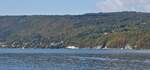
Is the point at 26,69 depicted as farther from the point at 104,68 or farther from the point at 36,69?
the point at 104,68

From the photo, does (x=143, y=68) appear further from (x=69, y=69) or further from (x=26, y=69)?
(x=26, y=69)

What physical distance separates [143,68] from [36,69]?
726 inches

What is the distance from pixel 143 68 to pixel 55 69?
15188mm

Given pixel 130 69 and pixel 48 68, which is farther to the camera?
pixel 48 68

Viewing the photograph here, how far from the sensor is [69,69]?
97.4 m

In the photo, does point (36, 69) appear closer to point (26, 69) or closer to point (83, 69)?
point (26, 69)

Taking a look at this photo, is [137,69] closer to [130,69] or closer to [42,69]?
[130,69]

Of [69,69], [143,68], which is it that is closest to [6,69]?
[69,69]

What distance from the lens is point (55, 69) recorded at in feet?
319

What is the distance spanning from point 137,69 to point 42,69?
16384 millimetres

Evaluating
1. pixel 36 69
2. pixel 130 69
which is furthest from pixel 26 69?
pixel 130 69

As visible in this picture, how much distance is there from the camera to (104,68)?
98.6m

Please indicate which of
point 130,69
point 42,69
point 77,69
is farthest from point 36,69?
point 130,69

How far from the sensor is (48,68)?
99938 mm
